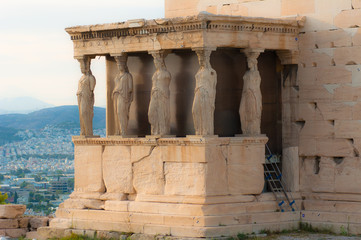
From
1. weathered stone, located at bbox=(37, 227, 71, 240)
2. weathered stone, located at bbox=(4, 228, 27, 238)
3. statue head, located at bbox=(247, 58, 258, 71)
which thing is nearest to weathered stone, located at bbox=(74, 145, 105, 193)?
weathered stone, located at bbox=(37, 227, 71, 240)

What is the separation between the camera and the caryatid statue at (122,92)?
19703 mm

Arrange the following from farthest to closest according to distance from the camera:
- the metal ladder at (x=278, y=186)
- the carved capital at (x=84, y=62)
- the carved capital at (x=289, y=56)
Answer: the carved capital at (x=84, y=62) → the carved capital at (x=289, y=56) → the metal ladder at (x=278, y=186)

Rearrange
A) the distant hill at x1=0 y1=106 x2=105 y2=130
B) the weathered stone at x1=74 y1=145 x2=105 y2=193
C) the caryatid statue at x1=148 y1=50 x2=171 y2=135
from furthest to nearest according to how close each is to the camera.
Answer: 1. the distant hill at x1=0 y1=106 x2=105 y2=130
2. the weathered stone at x1=74 y1=145 x2=105 y2=193
3. the caryatid statue at x1=148 y1=50 x2=171 y2=135

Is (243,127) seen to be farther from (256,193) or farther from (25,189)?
(25,189)

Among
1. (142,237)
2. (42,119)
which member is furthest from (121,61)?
(42,119)

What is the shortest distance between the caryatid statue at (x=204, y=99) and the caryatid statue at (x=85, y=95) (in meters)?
2.50

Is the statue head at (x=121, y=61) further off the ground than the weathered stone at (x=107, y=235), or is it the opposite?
the statue head at (x=121, y=61)

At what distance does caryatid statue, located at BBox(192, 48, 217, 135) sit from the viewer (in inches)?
728

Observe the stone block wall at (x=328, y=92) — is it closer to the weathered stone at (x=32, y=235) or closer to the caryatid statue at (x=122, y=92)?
the caryatid statue at (x=122, y=92)

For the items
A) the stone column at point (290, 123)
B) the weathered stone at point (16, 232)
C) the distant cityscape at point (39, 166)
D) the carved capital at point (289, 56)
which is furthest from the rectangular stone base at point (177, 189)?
the distant cityscape at point (39, 166)

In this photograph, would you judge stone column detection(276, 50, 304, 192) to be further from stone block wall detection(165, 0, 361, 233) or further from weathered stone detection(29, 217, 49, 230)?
weathered stone detection(29, 217, 49, 230)

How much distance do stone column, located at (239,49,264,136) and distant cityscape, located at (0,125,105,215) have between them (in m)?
10.6

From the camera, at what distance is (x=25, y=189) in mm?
33594

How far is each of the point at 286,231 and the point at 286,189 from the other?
96 cm
